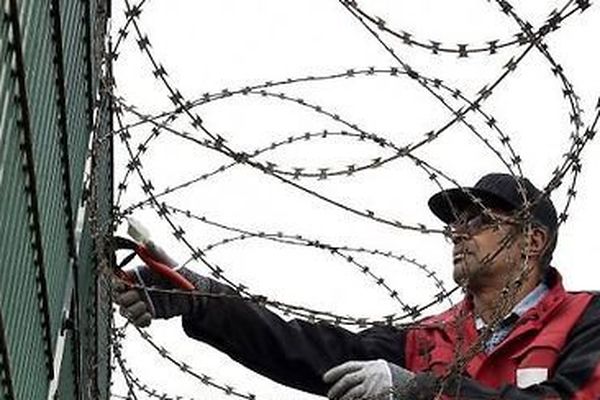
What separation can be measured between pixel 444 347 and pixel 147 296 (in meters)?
1.62

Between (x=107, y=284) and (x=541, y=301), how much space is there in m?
2.31

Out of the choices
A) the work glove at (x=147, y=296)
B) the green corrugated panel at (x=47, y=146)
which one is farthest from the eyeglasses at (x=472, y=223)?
the green corrugated panel at (x=47, y=146)

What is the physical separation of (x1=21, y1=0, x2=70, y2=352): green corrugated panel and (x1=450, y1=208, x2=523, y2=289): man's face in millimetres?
1890

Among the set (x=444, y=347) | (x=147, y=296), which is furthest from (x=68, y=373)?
(x=444, y=347)

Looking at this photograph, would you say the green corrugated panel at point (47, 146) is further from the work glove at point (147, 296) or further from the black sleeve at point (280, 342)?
the black sleeve at point (280, 342)

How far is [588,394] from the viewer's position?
27.3 ft

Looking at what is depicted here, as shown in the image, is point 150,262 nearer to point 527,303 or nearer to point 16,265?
point 16,265

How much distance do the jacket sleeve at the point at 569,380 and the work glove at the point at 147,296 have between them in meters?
1.37

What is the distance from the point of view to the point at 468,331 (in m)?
9.26

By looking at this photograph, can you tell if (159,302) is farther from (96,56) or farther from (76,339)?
(96,56)

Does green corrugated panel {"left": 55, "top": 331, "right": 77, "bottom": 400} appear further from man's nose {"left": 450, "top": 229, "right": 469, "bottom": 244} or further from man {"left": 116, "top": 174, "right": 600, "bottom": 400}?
man's nose {"left": 450, "top": 229, "right": 469, "bottom": 244}

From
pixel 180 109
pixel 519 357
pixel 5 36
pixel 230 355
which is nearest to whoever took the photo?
pixel 5 36

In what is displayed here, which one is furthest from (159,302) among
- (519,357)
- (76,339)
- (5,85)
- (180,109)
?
(5,85)

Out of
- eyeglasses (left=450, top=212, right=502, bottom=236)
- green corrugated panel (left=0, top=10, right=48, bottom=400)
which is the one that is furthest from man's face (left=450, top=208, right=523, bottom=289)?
green corrugated panel (left=0, top=10, right=48, bottom=400)
